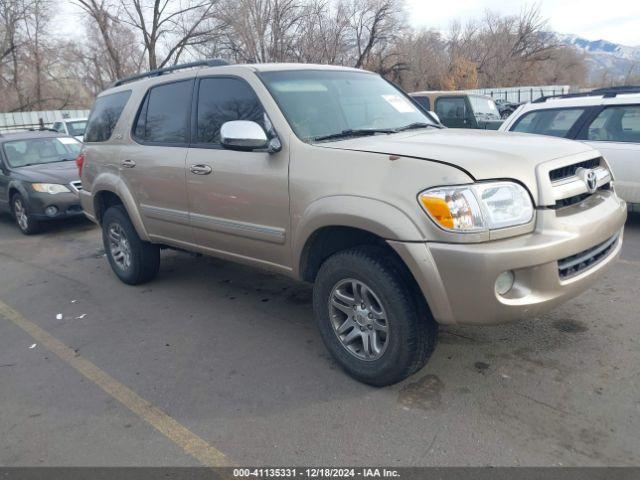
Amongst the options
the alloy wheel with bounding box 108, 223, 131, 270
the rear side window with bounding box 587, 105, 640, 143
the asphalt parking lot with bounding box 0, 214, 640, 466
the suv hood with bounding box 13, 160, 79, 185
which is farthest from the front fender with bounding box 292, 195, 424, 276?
the suv hood with bounding box 13, 160, 79, 185

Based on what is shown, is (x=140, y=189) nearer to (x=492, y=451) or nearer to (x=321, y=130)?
(x=321, y=130)

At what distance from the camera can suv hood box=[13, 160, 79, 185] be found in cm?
812

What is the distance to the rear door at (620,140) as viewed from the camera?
5934 millimetres

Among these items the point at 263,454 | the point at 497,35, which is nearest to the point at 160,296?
the point at 263,454

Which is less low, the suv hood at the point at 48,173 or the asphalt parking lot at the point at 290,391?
the suv hood at the point at 48,173

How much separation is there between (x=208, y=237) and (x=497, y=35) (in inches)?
1891

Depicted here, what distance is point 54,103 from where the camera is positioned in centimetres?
3712

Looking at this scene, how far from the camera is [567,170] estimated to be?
300 centimetres

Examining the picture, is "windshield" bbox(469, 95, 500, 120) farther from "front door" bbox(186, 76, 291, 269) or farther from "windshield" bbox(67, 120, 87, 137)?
"windshield" bbox(67, 120, 87, 137)

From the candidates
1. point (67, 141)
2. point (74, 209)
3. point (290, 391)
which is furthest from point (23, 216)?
point (290, 391)

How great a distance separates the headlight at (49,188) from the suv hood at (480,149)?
6266 millimetres

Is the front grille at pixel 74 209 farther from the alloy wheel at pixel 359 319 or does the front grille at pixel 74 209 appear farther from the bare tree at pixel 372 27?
the bare tree at pixel 372 27

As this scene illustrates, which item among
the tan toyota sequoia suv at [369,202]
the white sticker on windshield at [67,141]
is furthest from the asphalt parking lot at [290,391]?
the white sticker on windshield at [67,141]

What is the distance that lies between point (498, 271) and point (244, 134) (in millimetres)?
1785
